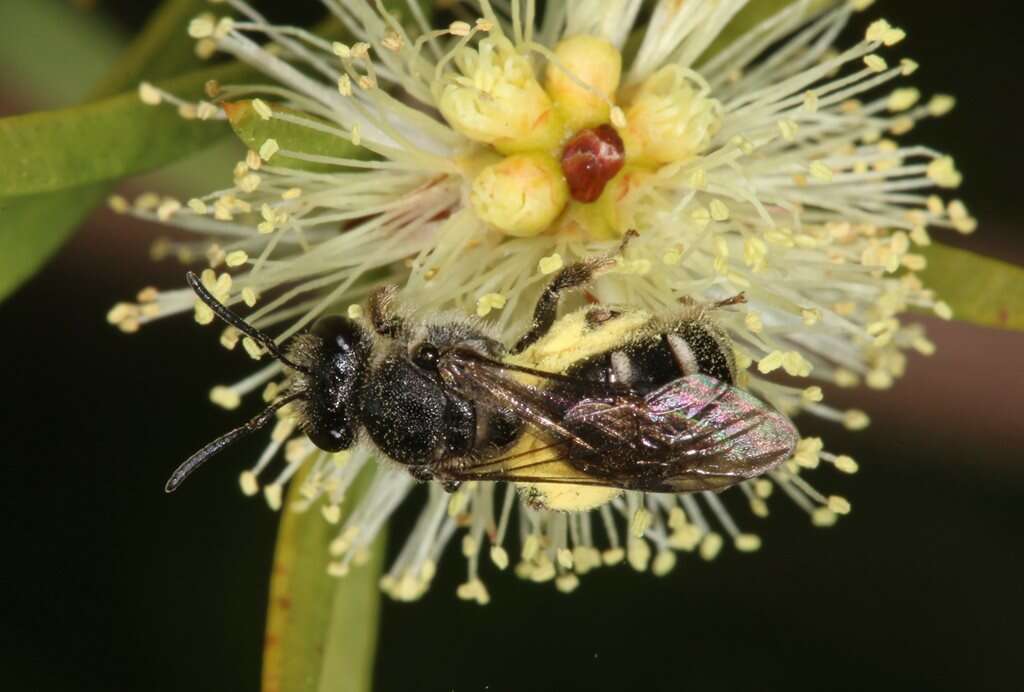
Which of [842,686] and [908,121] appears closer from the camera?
[908,121]

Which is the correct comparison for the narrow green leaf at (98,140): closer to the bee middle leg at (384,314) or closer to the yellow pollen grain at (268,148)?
the yellow pollen grain at (268,148)

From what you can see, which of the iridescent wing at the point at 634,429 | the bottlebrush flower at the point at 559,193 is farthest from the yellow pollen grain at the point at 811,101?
the iridescent wing at the point at 634,429

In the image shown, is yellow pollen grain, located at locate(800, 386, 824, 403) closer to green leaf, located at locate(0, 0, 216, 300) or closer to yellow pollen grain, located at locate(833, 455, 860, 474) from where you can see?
yellow pollen grain, located at locate(833, 455, 860, 474)

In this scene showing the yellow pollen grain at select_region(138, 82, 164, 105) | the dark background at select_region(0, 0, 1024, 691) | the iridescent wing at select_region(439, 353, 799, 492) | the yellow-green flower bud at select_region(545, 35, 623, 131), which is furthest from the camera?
the dark background at select_region(0, 0, 1024, 691)

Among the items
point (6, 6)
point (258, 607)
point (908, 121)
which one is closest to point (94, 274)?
point (6, 6)

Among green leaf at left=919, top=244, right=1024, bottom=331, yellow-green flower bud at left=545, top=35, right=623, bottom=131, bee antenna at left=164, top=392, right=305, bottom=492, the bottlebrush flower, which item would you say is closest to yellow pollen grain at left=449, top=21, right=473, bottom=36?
the bottlebrush flower

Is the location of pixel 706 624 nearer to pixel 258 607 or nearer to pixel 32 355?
pixel 258 607
